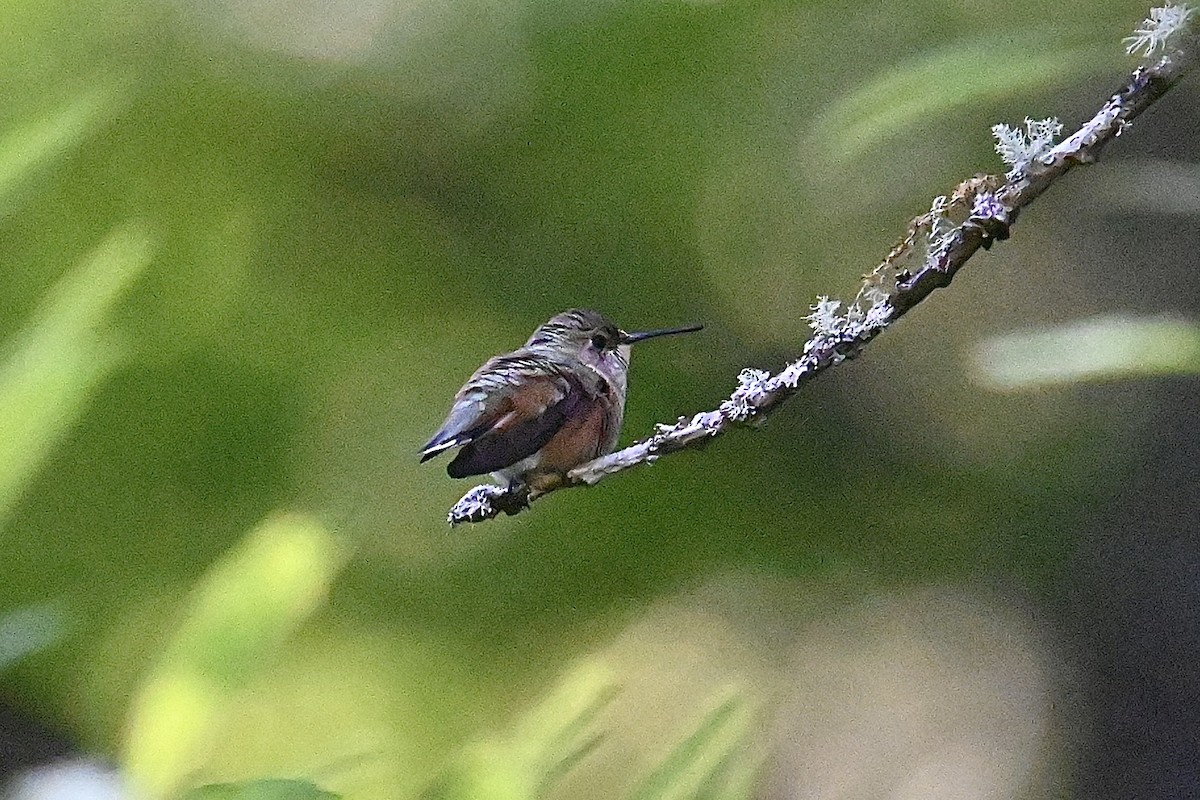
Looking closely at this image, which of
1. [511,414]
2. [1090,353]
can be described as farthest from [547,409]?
[1090,353]

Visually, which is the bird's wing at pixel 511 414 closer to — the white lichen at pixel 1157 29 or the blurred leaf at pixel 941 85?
the blurred leaf at pixel 941 85

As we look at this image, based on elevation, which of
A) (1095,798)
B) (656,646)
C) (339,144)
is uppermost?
(339,144)

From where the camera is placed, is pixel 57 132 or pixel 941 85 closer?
pixel 941 85

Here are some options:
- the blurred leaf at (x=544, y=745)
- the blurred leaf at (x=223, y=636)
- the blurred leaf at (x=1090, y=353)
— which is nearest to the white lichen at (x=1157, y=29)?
the blurred leaf at (x=1090, y=353)

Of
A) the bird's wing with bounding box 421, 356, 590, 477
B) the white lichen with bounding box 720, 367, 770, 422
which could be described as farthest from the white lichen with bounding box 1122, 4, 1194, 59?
the bird's wing with bounding box 421, 356, 590, 477

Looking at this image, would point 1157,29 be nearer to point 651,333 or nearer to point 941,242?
point 941,242

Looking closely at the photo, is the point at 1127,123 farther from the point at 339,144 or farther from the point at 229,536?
the point at 229,536

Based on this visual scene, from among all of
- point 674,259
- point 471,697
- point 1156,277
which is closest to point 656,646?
point 471,697
